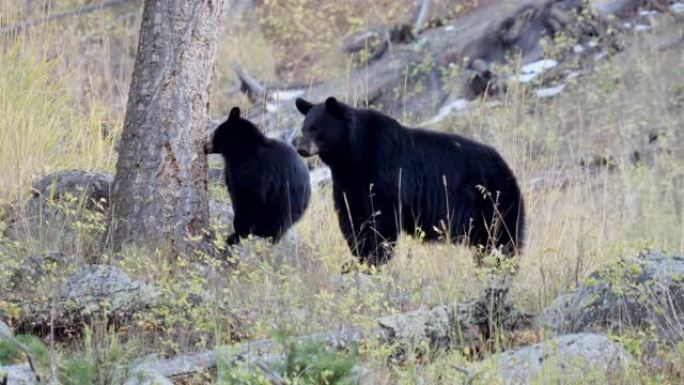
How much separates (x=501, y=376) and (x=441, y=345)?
675mm

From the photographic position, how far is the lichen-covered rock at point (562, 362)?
5.11 metres

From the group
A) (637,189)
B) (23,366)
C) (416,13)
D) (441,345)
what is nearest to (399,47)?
(416,13)

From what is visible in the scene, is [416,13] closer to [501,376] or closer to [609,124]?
[609,124]

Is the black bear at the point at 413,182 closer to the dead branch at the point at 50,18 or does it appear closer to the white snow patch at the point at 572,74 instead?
the dead branch at the point at 50,18

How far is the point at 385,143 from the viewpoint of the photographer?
28.2ft

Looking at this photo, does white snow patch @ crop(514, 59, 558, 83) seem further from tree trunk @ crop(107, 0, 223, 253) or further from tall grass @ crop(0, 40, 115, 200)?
tree trunk @ crop(107, 0, 223, 253)

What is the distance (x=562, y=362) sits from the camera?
17.5 ft

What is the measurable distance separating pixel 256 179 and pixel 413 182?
3.68 ft

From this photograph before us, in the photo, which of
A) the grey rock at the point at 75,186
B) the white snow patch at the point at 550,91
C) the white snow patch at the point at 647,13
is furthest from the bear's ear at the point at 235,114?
the white snow patch at the point at 647,13

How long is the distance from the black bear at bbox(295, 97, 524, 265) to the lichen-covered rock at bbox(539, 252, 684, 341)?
2.31m

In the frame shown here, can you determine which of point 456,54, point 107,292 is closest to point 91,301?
point 107,292

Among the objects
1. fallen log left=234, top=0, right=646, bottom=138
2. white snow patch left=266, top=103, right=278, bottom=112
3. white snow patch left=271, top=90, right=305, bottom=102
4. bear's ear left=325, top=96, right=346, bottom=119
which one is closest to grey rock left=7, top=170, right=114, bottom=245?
bear's ear left=325, top=96, right=346, bottom=119

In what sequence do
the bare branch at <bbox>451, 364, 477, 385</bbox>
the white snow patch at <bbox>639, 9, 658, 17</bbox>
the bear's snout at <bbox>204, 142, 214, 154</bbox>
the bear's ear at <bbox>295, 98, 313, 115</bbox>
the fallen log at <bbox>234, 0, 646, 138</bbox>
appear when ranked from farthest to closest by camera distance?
the white snow patch at <bbox>639, 9, 658, 17</bbox>, the fallen log at <bbox>234, 0, 646, 138</bbox>, the bear's ear at <bbox>295, 98, 313, 115</bbox>, the bear's snout at <bbox>204, 142, 214, 154</bbox>, the bare branch at <bbox>451, 364, 477, 385</bbox>

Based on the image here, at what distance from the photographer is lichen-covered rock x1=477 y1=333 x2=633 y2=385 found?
5.11m
